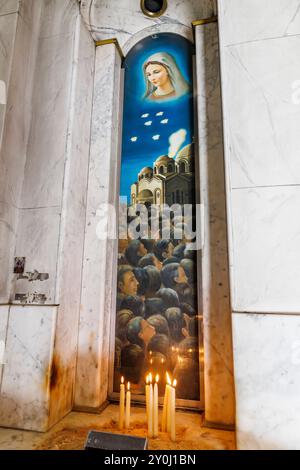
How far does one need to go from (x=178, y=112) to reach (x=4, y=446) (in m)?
2.20

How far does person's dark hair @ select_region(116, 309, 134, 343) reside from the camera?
2.03 meters

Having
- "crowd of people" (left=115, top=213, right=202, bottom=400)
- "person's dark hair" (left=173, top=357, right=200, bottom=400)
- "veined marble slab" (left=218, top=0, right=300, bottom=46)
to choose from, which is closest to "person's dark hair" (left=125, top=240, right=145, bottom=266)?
"crowd of people" (left=115, top=213, right=202, bottom=400)

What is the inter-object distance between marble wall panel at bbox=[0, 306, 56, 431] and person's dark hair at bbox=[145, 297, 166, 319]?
1.93 ft

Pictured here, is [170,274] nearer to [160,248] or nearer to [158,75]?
[160,248]

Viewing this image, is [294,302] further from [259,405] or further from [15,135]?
[15,135]

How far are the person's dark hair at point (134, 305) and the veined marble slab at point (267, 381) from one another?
0.74 meters

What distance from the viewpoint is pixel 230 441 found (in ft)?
4.99

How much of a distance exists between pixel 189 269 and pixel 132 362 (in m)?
0.70

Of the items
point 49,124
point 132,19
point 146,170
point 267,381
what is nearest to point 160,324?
point 267,381

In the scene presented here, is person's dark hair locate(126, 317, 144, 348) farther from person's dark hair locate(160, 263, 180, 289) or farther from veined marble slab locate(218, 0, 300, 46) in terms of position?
veined marble slab locate(218, 0, 300, 46)

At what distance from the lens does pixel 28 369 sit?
1.72 meters

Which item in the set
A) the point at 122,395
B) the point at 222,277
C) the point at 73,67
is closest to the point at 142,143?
the point at 73,67

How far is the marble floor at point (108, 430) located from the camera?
4.81 feet

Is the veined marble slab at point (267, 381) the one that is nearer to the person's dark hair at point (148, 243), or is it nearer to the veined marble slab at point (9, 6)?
the person's dark hair at point (148, 243)
